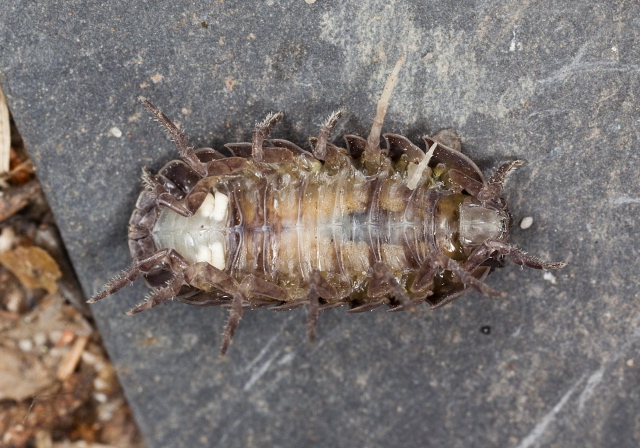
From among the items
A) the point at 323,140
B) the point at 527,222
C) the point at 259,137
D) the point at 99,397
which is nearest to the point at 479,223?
the point at 527,222

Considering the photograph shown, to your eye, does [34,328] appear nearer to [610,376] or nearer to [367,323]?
[367,323]

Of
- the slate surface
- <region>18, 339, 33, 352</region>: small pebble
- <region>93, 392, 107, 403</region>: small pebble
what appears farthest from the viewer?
<region>93, 392, 107, 403</region>: small pebble

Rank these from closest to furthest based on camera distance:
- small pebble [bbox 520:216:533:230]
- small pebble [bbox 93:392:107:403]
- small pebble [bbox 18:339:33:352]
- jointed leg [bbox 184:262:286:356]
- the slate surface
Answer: jointed leg [bbox 184:262:286:356]
the slate surface
small pebble [bbox 520:216:533:230]
small pebble [bbox 18:339:33:352]
small pebble [bbox 93:392:107:403]

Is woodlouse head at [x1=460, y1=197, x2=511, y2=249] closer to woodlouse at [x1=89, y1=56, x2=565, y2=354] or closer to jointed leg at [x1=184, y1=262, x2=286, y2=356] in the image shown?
woodlouse at [x1=89, y1=56, x2=565, y2=354]

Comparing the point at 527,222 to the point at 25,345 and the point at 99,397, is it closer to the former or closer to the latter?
the point at 99,397

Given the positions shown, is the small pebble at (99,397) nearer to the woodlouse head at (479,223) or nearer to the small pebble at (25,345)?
the small pebble at (25,345)

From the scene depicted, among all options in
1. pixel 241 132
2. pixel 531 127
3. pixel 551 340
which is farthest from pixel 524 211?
pixel 241 132

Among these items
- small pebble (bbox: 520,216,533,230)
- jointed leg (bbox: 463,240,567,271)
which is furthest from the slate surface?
jointed leg (bbox: 463,240,567,271)
